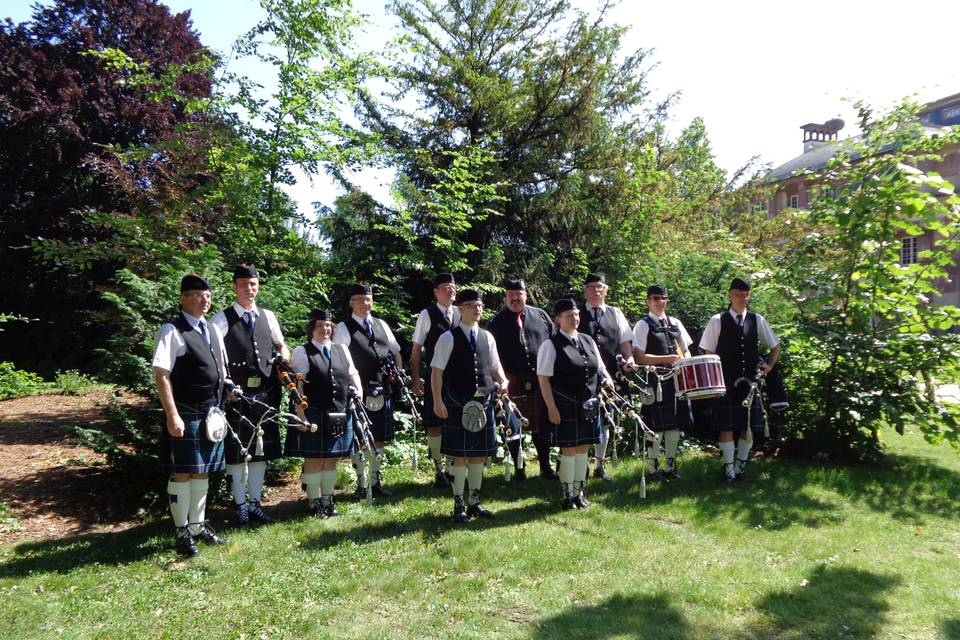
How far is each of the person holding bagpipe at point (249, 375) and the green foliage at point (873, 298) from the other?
5.45 m

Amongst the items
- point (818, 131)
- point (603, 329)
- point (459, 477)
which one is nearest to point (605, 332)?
point (603, 329)

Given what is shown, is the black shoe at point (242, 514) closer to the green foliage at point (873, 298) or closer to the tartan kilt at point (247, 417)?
the tartan kilt at point (247, 417)

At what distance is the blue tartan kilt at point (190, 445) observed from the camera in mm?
4559

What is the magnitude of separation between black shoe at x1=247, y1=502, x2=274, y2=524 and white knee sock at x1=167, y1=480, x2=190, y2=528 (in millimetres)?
783

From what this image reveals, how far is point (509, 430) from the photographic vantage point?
234 inches

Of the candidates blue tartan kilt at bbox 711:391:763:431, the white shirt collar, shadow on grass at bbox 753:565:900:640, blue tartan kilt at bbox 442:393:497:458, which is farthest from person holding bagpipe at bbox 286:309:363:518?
blue tartan kilt at bbox 711:391:763:431

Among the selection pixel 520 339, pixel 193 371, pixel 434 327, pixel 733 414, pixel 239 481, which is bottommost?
pixel 239 481

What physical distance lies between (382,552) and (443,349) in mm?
1608

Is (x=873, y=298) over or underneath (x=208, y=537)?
over

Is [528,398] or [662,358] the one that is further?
[528,398]

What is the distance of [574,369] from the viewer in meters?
5.50

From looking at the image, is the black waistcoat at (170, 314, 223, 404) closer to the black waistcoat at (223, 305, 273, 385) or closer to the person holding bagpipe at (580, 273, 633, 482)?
the black waistcoat at (223, 305, 273, 385)

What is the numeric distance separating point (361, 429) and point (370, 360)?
781mm

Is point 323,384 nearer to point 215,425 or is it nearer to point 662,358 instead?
point 215,425
